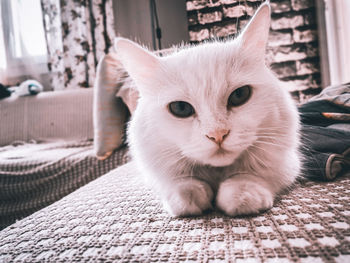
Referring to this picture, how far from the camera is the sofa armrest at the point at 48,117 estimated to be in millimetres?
2533

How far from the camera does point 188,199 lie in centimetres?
55

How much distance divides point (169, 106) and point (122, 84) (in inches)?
48.3

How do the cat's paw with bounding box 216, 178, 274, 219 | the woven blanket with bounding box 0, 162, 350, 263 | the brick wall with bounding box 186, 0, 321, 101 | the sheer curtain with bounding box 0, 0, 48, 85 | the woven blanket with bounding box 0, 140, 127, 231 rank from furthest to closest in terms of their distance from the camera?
1. the sheer curtain with bounding box 0, 0, 48, 85
2. the brick wall with bounding box 186, 0, 321, 101
3. the woven blanket with bounding box 0, 140, 127, 231
4. the cat's paw with bounding box 216, 178, 274, 219
5. the woven blanket with bounding box 0, 162, 350, 263

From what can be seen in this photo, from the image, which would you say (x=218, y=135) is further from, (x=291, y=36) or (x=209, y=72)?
(x=291, y=36)

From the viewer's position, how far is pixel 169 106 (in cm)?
63

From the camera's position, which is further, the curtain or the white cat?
the curtain

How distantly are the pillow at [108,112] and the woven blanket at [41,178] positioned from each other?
0.29 feet

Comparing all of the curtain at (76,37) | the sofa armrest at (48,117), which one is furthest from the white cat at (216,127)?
the curtain at (76,37)

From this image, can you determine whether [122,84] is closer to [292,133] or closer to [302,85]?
[292,133]

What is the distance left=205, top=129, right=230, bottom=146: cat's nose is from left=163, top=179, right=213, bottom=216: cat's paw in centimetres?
12

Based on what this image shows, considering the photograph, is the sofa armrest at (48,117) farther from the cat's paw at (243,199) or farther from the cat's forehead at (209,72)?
the cat's paw at (243,199)

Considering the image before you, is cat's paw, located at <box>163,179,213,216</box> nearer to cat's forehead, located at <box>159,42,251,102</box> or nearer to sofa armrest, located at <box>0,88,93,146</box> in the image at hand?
cat's forehead, located at <box>159,42,251,102</box>

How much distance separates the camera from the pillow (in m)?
1.67

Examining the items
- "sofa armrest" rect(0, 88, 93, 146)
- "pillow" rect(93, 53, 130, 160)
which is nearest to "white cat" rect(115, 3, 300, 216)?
"pillow" rect(93, 53, 130, 160)
